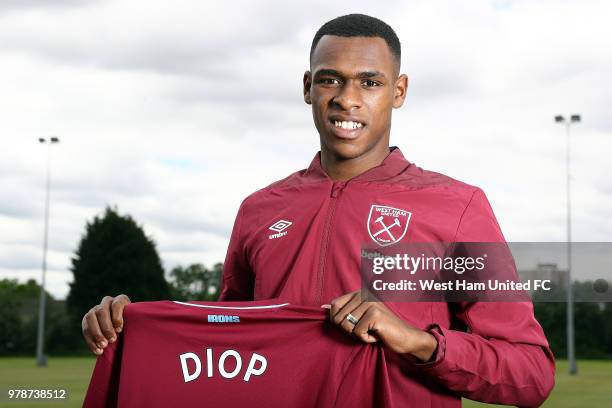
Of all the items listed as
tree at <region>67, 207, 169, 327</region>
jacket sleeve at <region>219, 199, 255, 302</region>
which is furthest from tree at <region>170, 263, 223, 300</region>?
jacket sleeve at <region>219, 199, 255, 302</region>

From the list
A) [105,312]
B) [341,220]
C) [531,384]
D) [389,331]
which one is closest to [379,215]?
[341,220]

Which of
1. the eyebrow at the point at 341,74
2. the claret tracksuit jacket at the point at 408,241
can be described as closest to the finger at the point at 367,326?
the claret tracksuit jacket at the point at 408,241

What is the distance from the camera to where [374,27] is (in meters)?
3.14

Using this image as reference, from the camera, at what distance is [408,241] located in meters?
2.98

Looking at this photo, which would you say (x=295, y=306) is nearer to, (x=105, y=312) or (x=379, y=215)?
(x=379, y=215)

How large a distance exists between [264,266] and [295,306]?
0.29 meters

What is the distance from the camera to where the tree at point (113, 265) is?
51.9m

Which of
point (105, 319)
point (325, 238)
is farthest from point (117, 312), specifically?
point (325, 238)

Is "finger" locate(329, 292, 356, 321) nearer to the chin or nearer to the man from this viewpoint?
the man

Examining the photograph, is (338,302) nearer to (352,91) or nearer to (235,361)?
(235,361)

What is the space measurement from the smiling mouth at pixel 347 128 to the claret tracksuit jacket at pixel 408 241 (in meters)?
0.16

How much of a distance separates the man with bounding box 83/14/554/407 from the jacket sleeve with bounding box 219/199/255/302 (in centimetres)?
3

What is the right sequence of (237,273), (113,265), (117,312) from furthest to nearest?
(113,265) → (237,273) → (117,312)

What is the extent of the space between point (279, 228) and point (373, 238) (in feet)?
1.24
